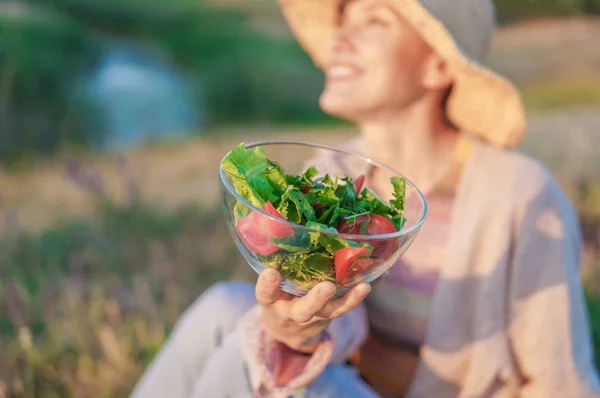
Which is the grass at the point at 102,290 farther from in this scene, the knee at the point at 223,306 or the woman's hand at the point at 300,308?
the woman's hand at the point at 300,308

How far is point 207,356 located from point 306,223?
631 millimetres

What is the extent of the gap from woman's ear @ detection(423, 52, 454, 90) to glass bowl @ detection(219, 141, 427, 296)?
585 mm

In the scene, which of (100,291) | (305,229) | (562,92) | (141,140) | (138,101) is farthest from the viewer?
(138,101)

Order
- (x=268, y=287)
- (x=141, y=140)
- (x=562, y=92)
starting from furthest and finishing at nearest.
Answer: (x=562, y=92) → (x=141, y=140) → (x=268, y=287)

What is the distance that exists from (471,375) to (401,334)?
184mm

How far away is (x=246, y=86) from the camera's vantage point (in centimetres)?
623

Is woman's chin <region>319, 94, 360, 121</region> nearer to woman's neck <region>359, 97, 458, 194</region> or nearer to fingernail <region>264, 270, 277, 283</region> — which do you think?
woman's neck <region>359, 97, 458, 194</region>

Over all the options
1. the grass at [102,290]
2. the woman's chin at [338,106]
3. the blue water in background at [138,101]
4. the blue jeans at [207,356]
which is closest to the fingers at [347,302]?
the blue jeans at [207,356]

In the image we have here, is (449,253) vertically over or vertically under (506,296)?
over

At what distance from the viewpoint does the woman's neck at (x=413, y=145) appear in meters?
1.47

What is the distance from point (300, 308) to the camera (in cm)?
87

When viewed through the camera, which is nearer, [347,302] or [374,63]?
[347,302]

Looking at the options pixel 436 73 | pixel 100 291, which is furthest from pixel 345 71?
pixel 100 291

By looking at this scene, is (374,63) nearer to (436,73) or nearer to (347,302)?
(436,73)
